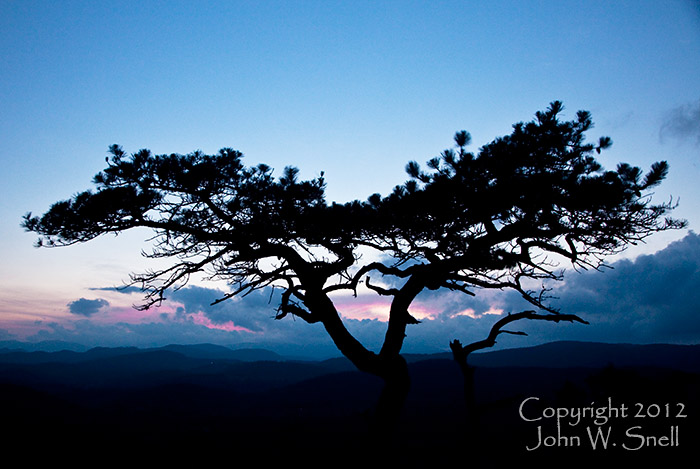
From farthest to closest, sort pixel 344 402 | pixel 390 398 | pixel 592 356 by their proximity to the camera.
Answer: pixel 592 356 < pixel 344 402 < pixel 390 398

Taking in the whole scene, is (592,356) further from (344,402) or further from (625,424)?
(625,424)

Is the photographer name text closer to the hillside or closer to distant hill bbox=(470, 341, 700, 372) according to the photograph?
the hillside

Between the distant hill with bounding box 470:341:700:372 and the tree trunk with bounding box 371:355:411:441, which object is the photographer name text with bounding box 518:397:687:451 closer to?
the tree trunk with bounding box 371:355:411:441

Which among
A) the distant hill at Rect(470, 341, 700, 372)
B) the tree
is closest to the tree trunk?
the tree

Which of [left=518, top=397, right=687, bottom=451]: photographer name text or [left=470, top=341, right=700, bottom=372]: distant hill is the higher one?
[left=518, top=397, right=687, bottom=451]: photographer name text

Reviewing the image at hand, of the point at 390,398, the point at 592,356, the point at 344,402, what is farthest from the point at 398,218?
the point at 592,356

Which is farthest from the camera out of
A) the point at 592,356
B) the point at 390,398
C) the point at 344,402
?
the point at 592,356

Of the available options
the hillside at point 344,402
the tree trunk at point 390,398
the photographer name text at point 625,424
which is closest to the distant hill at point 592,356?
the hillside at point 344,402

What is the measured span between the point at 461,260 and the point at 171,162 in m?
5.36

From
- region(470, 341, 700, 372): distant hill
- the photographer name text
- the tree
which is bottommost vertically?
region(470, 341, 700, 372): distant hill

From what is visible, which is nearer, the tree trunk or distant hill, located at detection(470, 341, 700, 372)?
the tree trunk

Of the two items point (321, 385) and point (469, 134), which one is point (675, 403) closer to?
point (469, 134)

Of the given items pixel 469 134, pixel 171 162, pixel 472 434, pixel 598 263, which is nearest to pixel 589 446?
pixel 472 434

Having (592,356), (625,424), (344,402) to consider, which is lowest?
(344,402)
